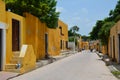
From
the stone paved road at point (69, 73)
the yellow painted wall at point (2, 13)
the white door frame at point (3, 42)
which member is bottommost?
the stone paved road at point (69, 73)

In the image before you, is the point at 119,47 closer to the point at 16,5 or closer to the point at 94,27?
the point at 16,5

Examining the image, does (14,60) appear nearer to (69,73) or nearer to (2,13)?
(2,13)

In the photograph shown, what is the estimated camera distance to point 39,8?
32.3m

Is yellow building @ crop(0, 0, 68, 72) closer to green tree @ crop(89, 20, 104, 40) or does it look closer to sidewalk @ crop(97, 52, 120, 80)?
sidewalk @ crop(97, 52, 120, 80)

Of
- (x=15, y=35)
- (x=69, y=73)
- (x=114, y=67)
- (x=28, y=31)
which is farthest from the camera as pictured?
(x=28, y=31)

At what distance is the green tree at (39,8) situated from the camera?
30625 millimetres

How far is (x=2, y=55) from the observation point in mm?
21781

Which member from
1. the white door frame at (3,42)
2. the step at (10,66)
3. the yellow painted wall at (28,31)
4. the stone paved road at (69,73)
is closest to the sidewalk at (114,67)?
the stone paved road at (69,73)

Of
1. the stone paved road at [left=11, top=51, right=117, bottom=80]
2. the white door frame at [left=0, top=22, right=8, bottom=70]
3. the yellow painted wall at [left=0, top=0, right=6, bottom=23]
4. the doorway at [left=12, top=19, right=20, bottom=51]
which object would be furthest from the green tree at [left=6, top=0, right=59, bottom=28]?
the white door frame at [left=0, top=22, right=8, bottom=70]

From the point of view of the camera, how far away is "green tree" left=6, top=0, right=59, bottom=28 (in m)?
30.6

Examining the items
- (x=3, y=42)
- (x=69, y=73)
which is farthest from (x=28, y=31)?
(x=69, y=73)

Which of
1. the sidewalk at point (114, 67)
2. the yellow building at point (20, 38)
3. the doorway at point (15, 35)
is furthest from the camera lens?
the doorway at point (15, 35)

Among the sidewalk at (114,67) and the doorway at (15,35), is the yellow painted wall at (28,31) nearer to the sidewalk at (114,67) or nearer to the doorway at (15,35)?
the doorway at (15,35)

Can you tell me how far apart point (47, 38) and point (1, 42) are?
68.7 feet
